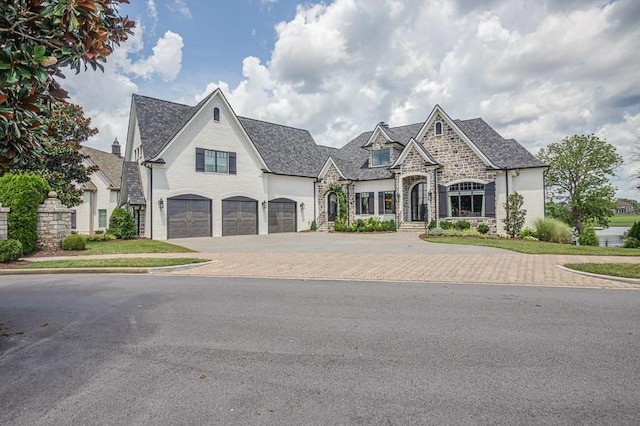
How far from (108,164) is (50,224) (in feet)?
72.8

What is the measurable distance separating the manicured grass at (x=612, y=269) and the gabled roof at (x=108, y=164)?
35108 mm

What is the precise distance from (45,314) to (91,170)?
71.2ft

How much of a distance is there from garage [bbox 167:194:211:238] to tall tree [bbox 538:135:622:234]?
98.0ft

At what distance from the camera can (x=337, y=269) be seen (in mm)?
11383

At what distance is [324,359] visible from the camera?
4426mm

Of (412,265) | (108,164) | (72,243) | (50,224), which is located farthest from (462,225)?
(108,164)

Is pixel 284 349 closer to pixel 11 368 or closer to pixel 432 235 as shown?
pixel 11 368

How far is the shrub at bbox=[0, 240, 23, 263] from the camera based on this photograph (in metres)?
13.6

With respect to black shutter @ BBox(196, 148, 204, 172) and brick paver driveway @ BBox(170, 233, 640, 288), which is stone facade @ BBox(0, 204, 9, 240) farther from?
black shutter @ BBox(196, 148, 204, 172)

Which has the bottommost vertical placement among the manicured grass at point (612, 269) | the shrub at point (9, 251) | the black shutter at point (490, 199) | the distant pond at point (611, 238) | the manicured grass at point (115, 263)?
the distant pond at point (611, 238)

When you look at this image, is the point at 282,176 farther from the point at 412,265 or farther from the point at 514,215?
the point at 412,265

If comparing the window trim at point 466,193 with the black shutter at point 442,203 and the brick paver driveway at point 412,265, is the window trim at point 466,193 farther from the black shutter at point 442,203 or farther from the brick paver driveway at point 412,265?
the brick paver driveway at point 412,265

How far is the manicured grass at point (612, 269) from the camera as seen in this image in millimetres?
9312

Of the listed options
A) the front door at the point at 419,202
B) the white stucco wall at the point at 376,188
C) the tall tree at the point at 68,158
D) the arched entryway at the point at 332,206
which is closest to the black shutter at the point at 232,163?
the arched entryway at the point at 332,206
